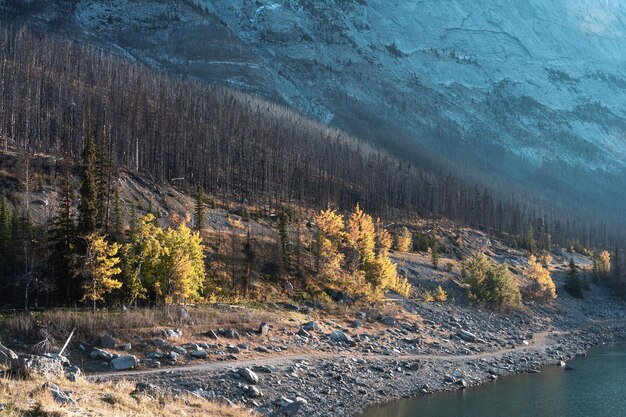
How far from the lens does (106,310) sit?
4422cm

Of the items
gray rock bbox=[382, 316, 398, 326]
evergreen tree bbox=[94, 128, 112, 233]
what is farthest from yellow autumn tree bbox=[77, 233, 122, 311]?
gray rock bbox=[382, 316, 398, 326]

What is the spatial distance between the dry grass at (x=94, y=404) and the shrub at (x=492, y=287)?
203 ft

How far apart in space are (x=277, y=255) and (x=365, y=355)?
25.6 m

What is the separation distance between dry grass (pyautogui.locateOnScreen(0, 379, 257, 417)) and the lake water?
637 inches

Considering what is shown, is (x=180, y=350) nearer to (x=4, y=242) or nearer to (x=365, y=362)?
(x=365, y=362)

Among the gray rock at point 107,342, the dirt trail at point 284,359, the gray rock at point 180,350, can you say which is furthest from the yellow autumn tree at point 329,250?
the gray rock at point 107,342

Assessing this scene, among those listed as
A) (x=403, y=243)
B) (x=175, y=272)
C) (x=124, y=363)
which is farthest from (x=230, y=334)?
(x=403, y=243)

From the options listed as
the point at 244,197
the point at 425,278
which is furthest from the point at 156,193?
the point at 425,278

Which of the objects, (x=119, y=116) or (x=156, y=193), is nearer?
(x=156, y=193)

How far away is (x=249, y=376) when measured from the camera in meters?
37.6

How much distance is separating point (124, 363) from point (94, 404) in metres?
15.8

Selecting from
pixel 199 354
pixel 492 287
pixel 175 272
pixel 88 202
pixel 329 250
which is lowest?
pixel 199 354

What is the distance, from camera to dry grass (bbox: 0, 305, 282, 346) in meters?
36.7

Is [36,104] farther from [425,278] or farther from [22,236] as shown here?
[425,278]
